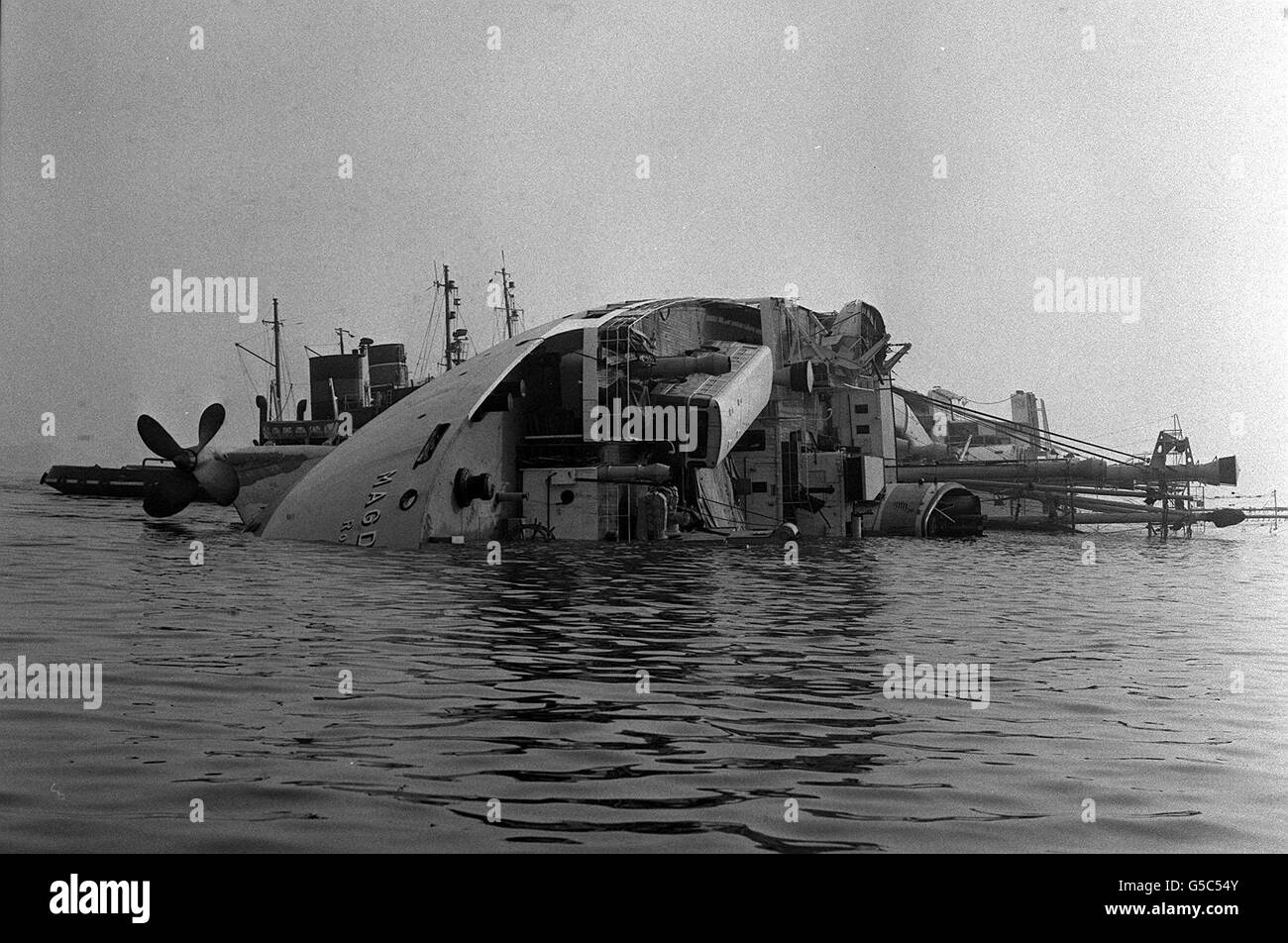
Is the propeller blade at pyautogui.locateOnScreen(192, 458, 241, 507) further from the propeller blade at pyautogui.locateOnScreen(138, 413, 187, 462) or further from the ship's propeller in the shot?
the propeller blade at pyautogui.locateOnScreen(138, 413, 187, 462)

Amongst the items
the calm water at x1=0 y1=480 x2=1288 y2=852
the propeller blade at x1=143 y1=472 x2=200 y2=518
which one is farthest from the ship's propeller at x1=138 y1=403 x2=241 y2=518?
the calm water at x1=0 y1=480 x2=1288 y2=852

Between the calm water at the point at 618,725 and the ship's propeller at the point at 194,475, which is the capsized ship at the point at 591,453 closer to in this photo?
the ship's propeller at the point at 194,475

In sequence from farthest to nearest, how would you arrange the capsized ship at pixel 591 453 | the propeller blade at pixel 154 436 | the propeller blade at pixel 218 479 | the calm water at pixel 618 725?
1. the propeller blade at pixel 218 479
2. the propeller blade at pixel 154 436
3. the capsized ship at pixel 591 453
4. the calm water at pixel 618 725

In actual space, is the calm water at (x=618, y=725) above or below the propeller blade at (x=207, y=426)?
below

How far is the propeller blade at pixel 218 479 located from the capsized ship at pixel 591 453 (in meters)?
0.09

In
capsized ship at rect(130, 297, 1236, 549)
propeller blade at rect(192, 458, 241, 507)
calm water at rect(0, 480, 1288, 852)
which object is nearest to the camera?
calm water at rect(0, 480, 1288, 852)

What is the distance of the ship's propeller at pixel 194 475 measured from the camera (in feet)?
155

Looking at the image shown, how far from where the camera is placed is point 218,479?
4888 cm

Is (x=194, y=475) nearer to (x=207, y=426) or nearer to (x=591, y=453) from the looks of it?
(x=207, y=426)

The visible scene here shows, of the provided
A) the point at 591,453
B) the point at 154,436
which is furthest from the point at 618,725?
the point at 154,436

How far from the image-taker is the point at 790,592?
2575 cm

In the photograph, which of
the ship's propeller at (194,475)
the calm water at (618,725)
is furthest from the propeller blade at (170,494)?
the calm water at (618,725)

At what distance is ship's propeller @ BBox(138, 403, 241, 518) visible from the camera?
47.2 meters
